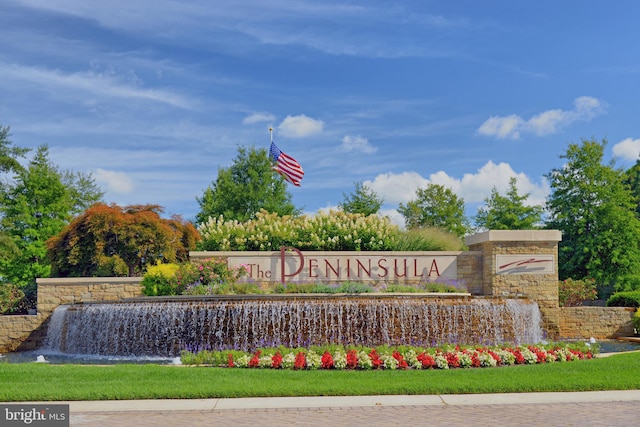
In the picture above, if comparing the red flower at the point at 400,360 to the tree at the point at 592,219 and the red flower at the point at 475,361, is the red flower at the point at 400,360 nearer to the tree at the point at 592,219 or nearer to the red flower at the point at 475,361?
the red flower at the point at 475,361

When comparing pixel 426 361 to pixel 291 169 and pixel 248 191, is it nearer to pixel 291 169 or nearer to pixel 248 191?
pixel 291 169

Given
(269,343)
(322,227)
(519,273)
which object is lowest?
(269,343)

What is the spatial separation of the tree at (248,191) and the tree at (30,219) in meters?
8.76

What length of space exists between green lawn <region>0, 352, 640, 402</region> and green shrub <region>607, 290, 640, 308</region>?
11.2 m

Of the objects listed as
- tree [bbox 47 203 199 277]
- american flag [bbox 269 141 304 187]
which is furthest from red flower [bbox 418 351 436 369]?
tree [bbox 47 203 199 277]

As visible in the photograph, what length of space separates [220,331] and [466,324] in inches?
246

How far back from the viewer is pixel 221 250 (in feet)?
76.6

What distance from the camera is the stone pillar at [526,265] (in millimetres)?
20719

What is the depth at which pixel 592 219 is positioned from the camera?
→ 35.4 meters

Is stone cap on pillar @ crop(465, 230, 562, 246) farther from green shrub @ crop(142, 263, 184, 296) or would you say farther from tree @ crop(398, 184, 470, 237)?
tree @ crop(398, 184, 470, 237)

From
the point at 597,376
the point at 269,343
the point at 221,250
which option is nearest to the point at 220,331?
the point at 269,343

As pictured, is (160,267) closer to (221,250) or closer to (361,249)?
(221,250)

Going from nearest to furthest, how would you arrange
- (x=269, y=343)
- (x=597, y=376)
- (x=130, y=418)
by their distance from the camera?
(x=130, y=418)
(x=597, y=376)
(x=269, y=343)

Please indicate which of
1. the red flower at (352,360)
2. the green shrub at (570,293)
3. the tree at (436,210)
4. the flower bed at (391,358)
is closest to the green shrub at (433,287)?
the green shrub at (570,293)
